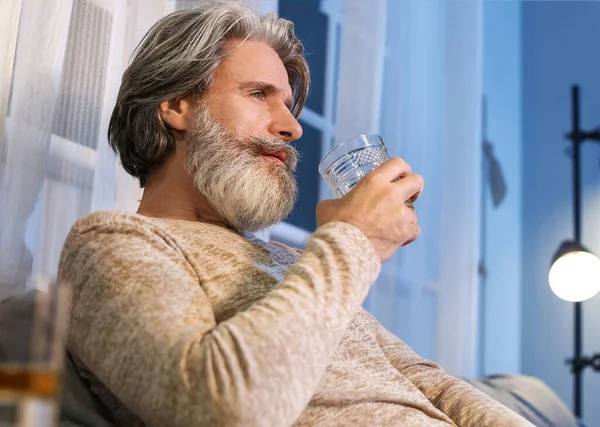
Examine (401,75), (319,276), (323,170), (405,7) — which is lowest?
(319,276)

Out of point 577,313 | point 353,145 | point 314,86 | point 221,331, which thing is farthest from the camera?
point 577,313

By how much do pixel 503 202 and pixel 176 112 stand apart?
2.85 meters

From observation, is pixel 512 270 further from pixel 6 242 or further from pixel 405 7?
pixel 6 242

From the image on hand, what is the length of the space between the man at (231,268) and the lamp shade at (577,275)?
1517 millimetres

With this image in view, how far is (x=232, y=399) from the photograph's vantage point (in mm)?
805

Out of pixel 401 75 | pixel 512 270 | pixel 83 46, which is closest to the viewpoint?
pixel 83 46

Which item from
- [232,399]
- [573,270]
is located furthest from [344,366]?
[573,270]

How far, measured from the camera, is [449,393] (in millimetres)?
1288

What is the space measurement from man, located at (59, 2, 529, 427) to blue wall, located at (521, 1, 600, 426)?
265 cm

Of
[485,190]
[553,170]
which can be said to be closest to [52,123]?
[485,190]

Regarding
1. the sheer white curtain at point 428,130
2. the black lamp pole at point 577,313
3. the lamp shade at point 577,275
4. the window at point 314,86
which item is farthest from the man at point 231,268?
the black lamp pole at point 577,313

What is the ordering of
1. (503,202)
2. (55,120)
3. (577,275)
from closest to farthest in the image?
(55,120) → (577,275) → (503,202)

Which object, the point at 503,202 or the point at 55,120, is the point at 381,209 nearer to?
the point at 55,120

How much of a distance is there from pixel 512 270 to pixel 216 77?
2882 mm
